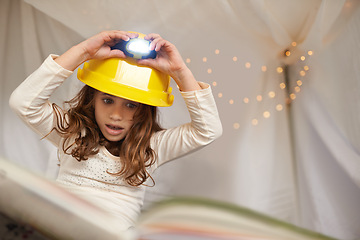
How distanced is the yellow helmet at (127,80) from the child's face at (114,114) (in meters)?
0.06

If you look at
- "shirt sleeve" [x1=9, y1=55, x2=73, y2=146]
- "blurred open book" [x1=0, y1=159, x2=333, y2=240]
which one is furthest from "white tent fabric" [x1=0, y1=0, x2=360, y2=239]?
"blurred open book" [x1=0, y1=159, x2=333, y2=240]

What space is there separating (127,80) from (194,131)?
7.6 inches

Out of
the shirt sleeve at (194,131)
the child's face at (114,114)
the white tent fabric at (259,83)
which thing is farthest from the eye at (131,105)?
the white tent fabric at (259,83)

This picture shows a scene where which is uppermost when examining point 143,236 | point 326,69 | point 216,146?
point 326,69

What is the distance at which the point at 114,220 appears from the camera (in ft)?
0.58

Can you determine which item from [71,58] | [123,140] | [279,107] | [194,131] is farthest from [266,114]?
[71,58]

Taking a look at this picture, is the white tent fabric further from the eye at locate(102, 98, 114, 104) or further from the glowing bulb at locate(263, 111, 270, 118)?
the eye at locate(102, 98, 114, 104)

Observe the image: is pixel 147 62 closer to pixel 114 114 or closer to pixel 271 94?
pixel 114 114

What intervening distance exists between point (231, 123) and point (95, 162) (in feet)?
1.34

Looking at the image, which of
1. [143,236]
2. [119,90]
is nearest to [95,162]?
[119,90]

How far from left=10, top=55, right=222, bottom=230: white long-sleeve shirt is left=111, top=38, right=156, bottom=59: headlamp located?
114mm

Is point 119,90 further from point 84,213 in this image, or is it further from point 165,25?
point 84,213

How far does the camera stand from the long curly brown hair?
0.75 m

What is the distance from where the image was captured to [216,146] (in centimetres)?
102
